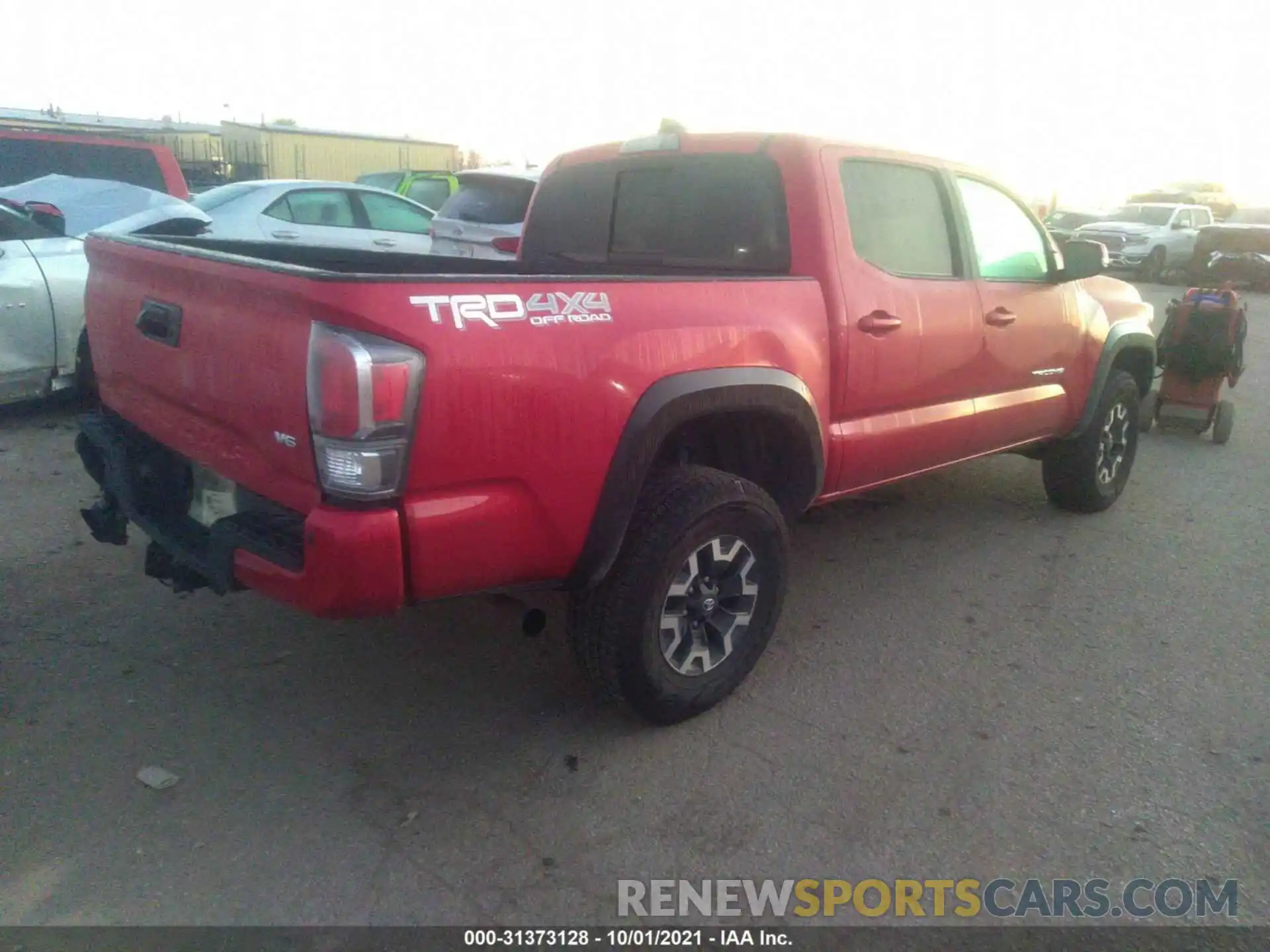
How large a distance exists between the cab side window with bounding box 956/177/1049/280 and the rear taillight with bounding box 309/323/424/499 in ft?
9.68

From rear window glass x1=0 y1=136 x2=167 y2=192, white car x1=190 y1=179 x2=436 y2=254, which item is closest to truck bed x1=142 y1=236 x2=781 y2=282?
white car x1=190 y1=179 x2=436 y2=254

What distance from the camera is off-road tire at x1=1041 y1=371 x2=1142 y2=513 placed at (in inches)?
208

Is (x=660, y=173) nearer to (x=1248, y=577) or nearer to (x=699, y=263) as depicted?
(x=699, y=263)

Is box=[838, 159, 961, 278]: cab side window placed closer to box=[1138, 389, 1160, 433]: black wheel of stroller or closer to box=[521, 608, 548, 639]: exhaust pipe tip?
box=[521, 608, 548, 639]: exhaust pipe tip

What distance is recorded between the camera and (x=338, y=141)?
106ft

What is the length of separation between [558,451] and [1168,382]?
654 cm

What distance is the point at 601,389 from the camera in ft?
9.00

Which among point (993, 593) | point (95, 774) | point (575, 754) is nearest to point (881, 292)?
point (993, 593)

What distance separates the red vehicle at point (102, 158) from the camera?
9.32m

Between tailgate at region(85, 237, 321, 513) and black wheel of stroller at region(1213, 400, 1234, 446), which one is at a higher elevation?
tailgate at region(85, 237, 321, 513)

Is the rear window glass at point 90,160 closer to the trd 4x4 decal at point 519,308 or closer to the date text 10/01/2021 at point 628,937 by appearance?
the trd 4x4 decal at point 519,308

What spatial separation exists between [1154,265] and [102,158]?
21257 millimetres

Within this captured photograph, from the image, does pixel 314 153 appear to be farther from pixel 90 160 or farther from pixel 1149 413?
pixel 1149 413

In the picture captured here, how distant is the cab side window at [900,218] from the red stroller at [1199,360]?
149 inches
